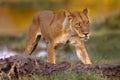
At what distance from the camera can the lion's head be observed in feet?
34.3

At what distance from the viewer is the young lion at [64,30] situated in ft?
34.5

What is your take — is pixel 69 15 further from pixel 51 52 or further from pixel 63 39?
pixel 51 52

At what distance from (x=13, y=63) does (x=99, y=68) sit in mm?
1282

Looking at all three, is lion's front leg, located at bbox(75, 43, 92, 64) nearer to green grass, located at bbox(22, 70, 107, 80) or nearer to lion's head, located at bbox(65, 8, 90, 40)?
lion's head, located at bbox(65, 8, 90, 40)

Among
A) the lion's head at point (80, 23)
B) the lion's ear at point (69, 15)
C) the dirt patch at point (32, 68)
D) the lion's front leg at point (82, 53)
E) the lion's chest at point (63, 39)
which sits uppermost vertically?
the lion's ear at point (69, 15)

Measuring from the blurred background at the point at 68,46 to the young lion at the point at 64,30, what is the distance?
30.3 inches

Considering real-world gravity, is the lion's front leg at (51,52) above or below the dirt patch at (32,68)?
above

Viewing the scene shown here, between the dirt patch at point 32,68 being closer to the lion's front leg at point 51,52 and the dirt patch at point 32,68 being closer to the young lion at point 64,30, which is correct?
the young lion at point 64,30

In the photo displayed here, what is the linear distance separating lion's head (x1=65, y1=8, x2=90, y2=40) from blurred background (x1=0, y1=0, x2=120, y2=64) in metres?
→ 1.17

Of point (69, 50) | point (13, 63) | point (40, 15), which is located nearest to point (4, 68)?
point (13, 63)

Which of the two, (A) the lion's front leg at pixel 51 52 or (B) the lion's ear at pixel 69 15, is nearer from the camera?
(B) the lion's ear at pixel 69 15

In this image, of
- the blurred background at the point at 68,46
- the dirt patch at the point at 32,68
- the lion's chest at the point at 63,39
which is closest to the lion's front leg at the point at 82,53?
the lion's chest at the point at 63,39

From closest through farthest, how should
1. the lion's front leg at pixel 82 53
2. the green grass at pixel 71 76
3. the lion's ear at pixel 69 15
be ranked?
Answer: the green grass at pixel 71 76 < the lion's ear at pixel 69 15 < the lion's front leg at pixel 82 53

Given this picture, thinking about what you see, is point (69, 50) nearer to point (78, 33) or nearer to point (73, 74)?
point (78, 33)
